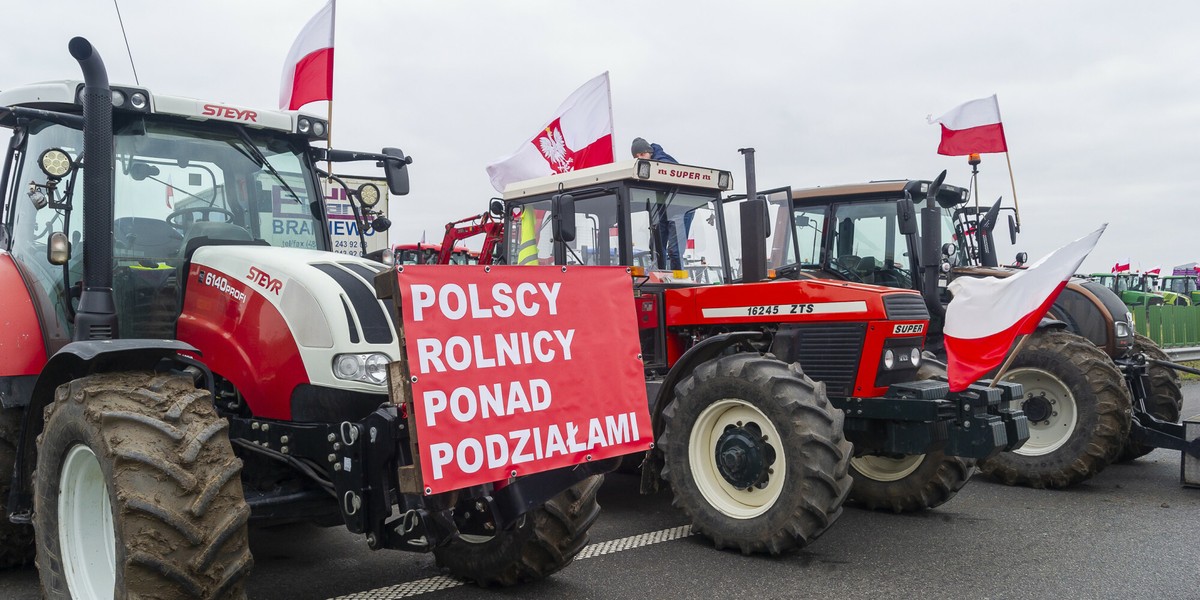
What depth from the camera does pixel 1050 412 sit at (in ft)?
24.6

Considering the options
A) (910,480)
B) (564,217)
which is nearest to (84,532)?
(564,217)

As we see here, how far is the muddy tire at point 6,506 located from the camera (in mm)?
4504

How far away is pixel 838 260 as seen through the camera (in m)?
8.89

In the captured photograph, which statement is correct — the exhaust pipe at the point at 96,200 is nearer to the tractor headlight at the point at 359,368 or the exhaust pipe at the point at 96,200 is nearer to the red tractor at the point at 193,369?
the red tractor at the point at 193,369

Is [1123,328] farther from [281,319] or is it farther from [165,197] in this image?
[165,197]

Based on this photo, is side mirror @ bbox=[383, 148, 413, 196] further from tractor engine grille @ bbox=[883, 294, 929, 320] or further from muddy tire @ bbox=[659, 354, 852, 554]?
tractor engine grille @ bbox=[883, 294, 929, 320]

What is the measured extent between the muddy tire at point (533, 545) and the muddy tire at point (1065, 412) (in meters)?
4.39

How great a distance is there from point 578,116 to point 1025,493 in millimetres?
5995

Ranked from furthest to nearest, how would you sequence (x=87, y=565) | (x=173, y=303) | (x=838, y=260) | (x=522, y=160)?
1. (x=522, y=160)
2. (x=838, y=260)
3. (x=173, y=303)
4. (x=87, y=565)

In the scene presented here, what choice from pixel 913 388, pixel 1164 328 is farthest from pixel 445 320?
pixel 1164 328

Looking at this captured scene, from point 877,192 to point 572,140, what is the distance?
349 centimetres

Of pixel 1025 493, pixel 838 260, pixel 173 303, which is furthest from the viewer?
pixel 838 260

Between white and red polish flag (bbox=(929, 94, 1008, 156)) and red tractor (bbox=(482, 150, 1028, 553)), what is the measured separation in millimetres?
4355

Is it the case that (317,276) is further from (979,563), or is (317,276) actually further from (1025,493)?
(1025,493)
